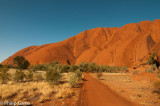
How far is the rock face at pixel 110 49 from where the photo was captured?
5633cm

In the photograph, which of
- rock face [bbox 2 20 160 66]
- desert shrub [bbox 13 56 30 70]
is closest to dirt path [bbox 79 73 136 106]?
desert shrub [bbox 13 56 30 70]

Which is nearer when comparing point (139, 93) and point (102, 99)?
point (102, 99)

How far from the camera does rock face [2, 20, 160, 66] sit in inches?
2218

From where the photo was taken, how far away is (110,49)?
67125mm

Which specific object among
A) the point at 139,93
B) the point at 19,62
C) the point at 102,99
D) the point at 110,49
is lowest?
the point at 139,93

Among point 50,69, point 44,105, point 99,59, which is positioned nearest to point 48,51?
point 99,59

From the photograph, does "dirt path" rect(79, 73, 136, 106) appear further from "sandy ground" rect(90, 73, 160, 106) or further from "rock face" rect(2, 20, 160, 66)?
"rock face" rect(2, 20, 160, 66)

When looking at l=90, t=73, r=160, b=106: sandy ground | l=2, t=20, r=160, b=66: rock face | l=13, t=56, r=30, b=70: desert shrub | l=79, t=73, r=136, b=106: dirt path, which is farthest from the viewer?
l=2, t=20, r=160, b=66: rock face

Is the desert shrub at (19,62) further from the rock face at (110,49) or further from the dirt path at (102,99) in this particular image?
the dirt path at (102,99)

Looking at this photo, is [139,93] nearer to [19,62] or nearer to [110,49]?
[19,62]

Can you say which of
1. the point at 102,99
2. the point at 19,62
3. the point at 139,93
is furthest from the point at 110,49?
the point at 102,99

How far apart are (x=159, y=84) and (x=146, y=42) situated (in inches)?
2388

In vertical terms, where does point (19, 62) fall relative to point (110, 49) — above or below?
below

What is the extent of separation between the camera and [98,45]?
258 ft
